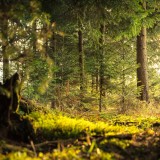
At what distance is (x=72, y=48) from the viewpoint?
56.3ft

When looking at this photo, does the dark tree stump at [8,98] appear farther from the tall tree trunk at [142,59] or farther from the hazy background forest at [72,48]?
the tall tree trunk at [142,59]

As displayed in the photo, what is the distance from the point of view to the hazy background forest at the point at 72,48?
4.48 metres

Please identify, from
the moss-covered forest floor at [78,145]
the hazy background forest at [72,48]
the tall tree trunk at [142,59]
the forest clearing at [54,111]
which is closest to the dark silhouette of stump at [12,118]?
the forest clearing at [54,111]

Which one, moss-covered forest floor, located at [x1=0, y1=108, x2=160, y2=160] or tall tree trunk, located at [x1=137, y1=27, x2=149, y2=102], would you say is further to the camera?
tall tree trunk, located at [x1=137, y1=27, x2=149, y2=102]

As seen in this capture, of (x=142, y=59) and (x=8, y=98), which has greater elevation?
(x=142, y=59)

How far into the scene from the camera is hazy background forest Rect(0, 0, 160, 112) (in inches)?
176

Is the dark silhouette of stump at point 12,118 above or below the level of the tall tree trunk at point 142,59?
below

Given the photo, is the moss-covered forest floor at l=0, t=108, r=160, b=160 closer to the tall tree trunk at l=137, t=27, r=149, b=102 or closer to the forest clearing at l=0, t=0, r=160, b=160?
the forest clearing at l=0, t=0, r=160, b=160

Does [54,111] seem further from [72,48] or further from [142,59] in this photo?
[72,48]

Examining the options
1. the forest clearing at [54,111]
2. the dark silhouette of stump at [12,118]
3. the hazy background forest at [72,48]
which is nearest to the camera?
the forest clearing at [54,111]

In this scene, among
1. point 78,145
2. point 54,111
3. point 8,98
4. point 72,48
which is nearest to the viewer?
point 78,145

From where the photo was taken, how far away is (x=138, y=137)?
4.46 m

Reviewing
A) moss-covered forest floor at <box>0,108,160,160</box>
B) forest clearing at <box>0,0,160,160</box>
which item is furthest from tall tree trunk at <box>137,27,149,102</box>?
moss-covered forest floor at <box>0,108,160,160</box>

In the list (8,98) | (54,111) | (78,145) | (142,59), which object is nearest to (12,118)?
(8,98)
